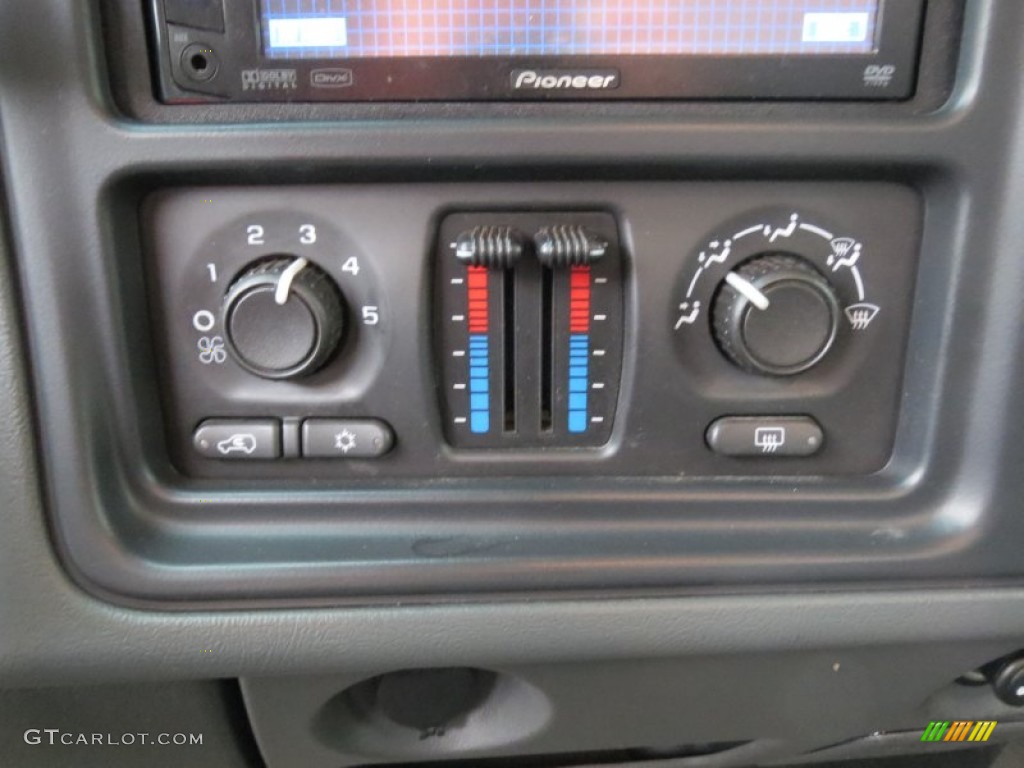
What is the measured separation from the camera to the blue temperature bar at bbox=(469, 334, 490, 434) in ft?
1.87

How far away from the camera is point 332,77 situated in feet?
1.69

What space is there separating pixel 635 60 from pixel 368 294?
21 cm

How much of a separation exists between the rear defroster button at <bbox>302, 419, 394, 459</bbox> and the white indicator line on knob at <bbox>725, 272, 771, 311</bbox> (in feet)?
0.77

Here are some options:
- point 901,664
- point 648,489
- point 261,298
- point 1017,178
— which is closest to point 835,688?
point 901,664

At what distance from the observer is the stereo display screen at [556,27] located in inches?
19.8

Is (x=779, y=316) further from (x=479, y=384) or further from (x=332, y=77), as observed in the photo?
(x=332, y=77)

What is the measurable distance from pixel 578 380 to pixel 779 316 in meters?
0.13

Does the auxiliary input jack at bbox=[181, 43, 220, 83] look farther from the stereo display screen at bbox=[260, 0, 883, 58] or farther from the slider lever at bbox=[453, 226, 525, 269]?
the slider lever at bbox=[453, 226, 525, 269]

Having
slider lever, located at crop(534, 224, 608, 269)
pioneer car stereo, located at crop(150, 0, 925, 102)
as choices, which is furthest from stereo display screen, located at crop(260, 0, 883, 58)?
slider lever, located at crop(534, 224, 608, 269)

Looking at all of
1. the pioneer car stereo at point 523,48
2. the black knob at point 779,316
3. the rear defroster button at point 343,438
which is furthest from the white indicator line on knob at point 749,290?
the rear defroster button at point 343,438

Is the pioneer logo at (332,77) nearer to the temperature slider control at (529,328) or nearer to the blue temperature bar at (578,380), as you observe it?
the temperature slider control at (529,328)

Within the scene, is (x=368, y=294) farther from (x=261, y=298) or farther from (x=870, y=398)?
(x=870, y=398)

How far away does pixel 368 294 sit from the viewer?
560 mm

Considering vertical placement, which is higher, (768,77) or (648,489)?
(768,77)
